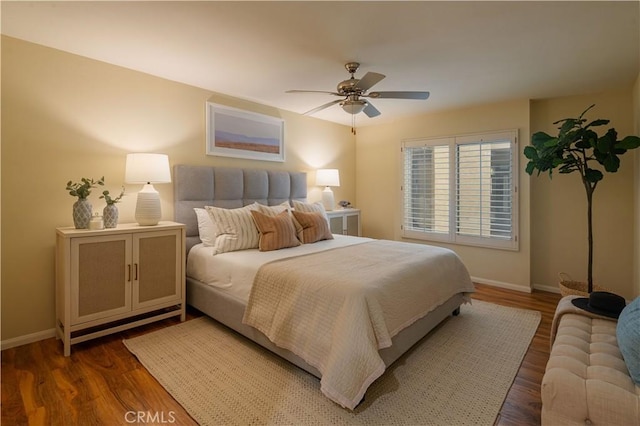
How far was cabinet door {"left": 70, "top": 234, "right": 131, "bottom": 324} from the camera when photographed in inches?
95.3

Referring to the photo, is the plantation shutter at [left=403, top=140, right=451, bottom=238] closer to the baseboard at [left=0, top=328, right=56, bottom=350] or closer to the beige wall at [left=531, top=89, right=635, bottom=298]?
the beige wall at [left=531, top=89, right=635, bottom=298]

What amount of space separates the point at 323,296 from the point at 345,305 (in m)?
0.18

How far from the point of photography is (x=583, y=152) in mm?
3221

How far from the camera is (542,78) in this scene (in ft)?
10.7

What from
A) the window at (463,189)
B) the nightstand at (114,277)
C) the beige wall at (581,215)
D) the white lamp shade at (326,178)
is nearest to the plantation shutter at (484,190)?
the window at (463,189)

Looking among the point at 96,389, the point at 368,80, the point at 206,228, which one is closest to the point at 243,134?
the point at 206,228

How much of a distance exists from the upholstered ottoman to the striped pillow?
246 centimetres

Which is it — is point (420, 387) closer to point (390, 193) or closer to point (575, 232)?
point (575, 232)

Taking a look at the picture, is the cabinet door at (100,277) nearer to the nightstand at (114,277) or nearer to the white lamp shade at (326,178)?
the nightstand at (114,277)

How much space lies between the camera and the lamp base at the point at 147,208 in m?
2.85

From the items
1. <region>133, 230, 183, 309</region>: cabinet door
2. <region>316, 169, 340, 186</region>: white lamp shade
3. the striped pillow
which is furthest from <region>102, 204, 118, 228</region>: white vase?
<region>316, 169, 340, 186</region>: white lamp shade

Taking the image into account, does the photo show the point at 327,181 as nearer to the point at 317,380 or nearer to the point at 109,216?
the point at 109,216

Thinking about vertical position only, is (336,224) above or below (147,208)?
below

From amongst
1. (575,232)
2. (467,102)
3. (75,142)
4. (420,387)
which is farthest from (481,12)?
(75,142)
